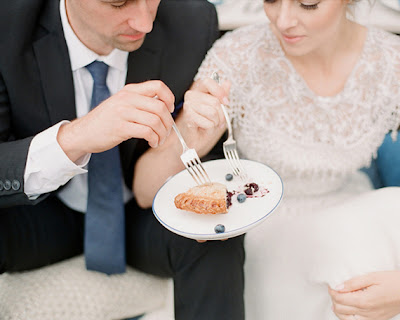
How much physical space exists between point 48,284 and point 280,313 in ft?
2.24

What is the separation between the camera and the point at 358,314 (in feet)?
3.80

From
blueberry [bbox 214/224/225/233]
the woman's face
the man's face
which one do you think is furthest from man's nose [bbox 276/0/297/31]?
blueberry [bbox 214/224/225/233]

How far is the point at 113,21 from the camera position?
3.92 ft

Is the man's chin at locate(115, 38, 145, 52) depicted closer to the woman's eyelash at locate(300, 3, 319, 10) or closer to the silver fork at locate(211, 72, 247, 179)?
the silver fork at locate(211, 72, 247, 179)

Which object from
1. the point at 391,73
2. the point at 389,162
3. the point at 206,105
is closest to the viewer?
the point at 206,105

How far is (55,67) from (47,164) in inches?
12.3

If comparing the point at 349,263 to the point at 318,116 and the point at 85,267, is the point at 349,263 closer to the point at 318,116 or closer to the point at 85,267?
the point at 318,116

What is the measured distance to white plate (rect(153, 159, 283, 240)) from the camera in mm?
997

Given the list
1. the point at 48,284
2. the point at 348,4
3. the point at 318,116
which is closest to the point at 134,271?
the point at 48,284

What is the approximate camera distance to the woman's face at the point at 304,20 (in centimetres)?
122

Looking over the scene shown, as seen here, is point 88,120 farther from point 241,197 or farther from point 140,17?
point 241,197

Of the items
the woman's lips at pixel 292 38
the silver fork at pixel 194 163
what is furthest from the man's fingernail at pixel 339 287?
the woman's lips at pixel 292 38

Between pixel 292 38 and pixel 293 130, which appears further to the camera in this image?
pixel 293 130

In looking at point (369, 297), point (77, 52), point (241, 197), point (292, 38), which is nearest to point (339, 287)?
point (369, 297)
